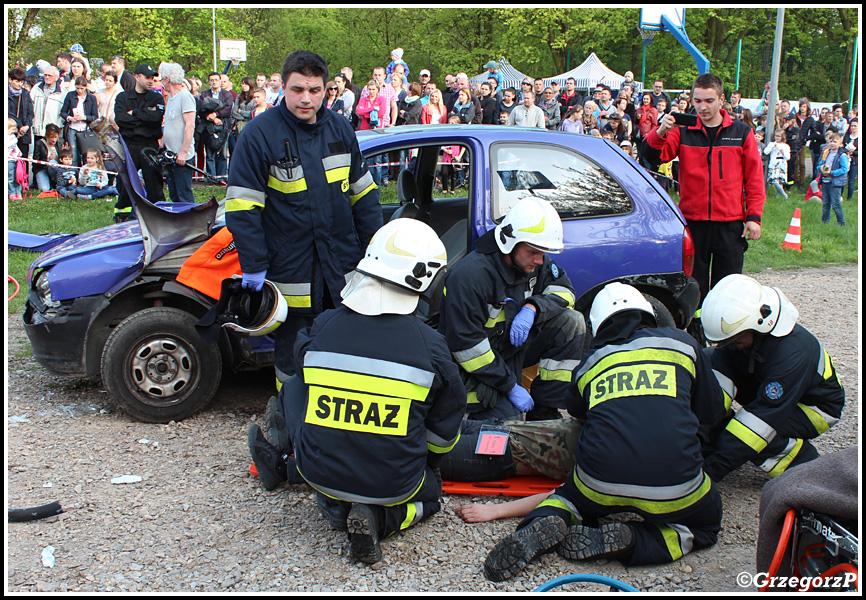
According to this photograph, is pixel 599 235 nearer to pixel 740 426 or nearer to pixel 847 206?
pixel 740 426

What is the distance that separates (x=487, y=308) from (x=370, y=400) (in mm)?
1211

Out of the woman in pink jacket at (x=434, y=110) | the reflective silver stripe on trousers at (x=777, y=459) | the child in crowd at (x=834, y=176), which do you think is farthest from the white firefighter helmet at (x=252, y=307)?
the child in crowd at (x=834, y=176)

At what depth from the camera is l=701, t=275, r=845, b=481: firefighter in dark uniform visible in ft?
11.1

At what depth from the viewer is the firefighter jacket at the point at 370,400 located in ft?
9.50

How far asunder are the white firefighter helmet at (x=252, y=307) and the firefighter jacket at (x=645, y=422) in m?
1.66

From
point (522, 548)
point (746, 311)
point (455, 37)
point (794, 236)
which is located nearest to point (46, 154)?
point (794, 236)

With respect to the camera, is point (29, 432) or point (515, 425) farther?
point (29, 432)

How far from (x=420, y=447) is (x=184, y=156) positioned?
20.2ft

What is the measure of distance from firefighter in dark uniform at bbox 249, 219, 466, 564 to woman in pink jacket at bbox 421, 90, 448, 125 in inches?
378

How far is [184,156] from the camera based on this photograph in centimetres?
814

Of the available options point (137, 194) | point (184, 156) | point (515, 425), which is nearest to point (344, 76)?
point (184, 156)

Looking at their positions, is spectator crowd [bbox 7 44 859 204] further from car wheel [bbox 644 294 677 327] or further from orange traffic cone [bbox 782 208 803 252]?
car wheel [bbox 644 294 677 327]

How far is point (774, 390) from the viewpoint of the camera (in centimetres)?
344

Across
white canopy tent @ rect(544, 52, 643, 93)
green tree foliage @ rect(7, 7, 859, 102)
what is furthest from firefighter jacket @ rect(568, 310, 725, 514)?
green tree foliage @ rect(7, 7, 859, 102)
